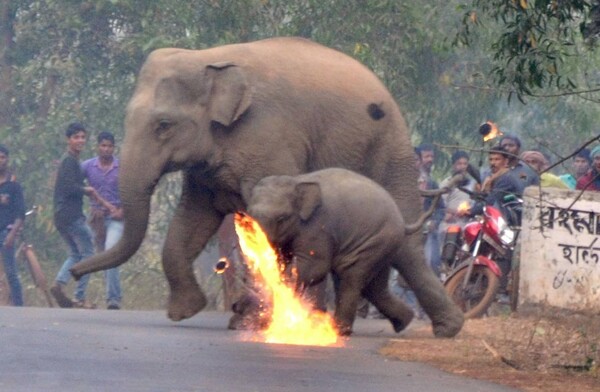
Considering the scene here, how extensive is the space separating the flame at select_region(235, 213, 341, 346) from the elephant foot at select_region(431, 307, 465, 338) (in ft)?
2.98

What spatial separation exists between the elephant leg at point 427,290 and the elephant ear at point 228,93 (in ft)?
5.75

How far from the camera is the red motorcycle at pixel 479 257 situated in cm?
1543

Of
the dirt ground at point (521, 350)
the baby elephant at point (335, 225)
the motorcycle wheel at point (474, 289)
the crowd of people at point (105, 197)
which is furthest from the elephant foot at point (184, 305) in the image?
the crowd of people at point (105, 197)

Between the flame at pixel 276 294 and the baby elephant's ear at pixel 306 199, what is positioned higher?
the baby elephant's ear at pixel 306 199

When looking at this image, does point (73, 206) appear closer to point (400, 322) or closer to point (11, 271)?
point (11, 271)

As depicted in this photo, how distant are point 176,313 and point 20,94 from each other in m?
9.34

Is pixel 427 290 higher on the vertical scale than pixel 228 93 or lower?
lower

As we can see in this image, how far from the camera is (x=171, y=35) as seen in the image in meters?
20.1

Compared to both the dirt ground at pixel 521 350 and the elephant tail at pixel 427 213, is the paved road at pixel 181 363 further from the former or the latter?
A: the elephant tail at pixel 427 213

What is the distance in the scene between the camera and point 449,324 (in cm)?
1359

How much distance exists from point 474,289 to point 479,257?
34cm

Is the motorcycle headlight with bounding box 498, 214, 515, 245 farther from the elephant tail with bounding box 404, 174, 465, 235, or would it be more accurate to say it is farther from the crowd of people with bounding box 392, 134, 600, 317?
the elephant tail with bounding box 404, 174, 465, 235

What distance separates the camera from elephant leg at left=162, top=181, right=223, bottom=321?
45.6 ft

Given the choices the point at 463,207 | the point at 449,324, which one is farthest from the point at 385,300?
the point at 463,207
